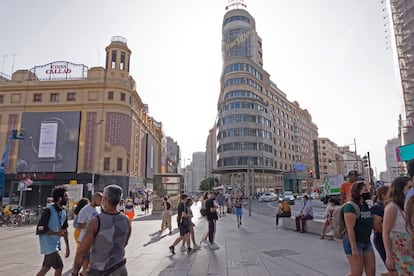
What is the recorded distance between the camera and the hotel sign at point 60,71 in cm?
4450

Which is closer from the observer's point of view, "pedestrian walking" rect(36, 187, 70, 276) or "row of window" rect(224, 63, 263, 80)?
"pedestrian walking" rect(36, 187, 70, 276)

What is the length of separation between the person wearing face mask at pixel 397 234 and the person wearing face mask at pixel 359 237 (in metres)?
0.45

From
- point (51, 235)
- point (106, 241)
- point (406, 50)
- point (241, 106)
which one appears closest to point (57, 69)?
point (241, 106)

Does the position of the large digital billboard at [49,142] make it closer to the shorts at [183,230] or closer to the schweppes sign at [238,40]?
the shorts at [183,230]

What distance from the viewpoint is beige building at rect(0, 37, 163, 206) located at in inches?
1590

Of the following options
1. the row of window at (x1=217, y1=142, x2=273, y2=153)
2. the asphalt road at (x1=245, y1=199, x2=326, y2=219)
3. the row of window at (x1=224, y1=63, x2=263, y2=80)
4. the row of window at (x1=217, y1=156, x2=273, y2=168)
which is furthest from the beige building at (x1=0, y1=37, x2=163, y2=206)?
the row of window at (x1=224, y1=63, x2=263, y2=80)

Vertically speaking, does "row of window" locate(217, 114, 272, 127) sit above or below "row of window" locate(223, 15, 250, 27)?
below

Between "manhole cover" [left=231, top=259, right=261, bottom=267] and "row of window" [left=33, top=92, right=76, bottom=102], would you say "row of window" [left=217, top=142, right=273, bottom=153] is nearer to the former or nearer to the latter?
"row of window" [left=33, top=92, right=76, bottom=102]

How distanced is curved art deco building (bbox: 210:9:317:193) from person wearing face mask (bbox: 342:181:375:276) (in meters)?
49.9

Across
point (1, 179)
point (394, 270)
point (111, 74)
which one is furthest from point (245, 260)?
point (111, 74)

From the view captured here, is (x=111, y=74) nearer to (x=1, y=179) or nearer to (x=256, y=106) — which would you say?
(x=1, y=179)

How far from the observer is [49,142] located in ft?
135

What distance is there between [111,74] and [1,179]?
24.2m

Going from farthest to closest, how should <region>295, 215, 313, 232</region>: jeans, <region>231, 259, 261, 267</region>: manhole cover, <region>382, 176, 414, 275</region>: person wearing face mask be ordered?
1. <region>295, 215, 313, 232</region>: jeans
2. <region>231, 259, 261, 267</region>: manhole cover
3. <region>382, 176, 414, 275</region>: person wearing face mask
